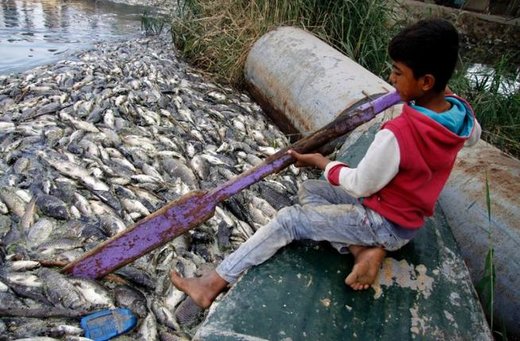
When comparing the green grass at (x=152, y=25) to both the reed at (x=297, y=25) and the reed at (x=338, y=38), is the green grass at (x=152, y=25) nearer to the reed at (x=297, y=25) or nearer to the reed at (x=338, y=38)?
the reed at (x=338, y=38)

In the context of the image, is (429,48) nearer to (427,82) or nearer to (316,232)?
(427,82)

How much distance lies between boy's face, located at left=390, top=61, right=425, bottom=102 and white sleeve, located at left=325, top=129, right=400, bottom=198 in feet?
0.78

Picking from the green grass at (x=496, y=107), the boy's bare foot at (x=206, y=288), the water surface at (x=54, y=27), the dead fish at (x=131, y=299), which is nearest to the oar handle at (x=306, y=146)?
the boy's bare foot at (x=206, y=288)

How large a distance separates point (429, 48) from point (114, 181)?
121 inches

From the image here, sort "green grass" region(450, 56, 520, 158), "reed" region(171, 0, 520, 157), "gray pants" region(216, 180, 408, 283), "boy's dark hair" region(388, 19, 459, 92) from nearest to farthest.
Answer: "boy's dark hair" region(388, 19, 459, 92), "gray pants" region(216, 180, 408, 283), "green grass" region(450, 56, 520, 158), "reed" region(171, 0, 520, 157)

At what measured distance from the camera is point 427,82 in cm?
201

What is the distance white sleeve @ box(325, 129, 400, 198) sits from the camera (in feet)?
6.48

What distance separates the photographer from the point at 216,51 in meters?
7.50

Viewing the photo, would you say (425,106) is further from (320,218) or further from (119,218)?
(119,218)

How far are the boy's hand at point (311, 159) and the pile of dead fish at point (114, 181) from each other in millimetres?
1068

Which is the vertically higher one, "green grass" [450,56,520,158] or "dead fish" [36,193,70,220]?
"green grass" [450,56,520,158]

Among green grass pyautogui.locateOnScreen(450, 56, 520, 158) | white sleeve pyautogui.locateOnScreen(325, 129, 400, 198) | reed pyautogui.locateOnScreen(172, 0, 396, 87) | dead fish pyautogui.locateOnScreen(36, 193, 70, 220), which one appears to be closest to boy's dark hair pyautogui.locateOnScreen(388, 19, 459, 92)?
white sleeve pyautogui.locateOnScreen(325, 129, 400, 198)

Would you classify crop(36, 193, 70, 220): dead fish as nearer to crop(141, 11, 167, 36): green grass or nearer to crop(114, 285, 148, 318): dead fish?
crop(114, 285, 148, 318): dead fish

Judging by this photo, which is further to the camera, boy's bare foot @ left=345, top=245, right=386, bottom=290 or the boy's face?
boy's bare foot @ left=345, top=245, right=386, bottom=290
